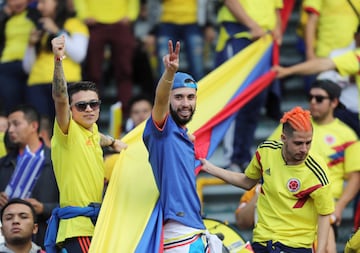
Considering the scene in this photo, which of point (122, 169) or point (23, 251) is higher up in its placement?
point (122, 169)

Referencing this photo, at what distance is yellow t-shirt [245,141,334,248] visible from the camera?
8.13 metres

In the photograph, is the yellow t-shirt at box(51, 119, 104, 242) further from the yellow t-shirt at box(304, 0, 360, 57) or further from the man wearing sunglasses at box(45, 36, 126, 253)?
the yellow t-shirt at box(304, 0, 360, 57)

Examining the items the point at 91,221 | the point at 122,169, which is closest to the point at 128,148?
the point at 122,169

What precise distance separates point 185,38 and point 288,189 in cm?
412

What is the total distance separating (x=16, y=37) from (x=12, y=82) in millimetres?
465

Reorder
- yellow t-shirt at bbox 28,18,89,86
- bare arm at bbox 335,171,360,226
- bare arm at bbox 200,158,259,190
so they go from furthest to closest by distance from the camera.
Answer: yellow t-shirt at bbox 28,18,89,86, bare arm at bbox 335,171,360,226, bare arm at bbox 200,158,259,190

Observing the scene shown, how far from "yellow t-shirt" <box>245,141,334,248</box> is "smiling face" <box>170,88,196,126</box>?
28.9 inches

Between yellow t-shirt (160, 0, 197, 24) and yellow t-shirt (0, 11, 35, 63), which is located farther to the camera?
yellow t-shirt (160, 0, 197, 24)

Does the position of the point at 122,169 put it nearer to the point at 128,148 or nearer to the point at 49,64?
the point at 128,148

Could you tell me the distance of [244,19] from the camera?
10.7m

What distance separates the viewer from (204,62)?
505 inches

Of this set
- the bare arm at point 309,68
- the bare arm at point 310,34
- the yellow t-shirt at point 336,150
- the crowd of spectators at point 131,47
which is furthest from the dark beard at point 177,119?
the bare arm at point 310,34

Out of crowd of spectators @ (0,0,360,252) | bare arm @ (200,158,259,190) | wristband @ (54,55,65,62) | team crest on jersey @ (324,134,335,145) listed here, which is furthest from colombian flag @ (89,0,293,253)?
wristband @ (54,55,65,62)

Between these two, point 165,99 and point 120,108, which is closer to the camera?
point 165,99
